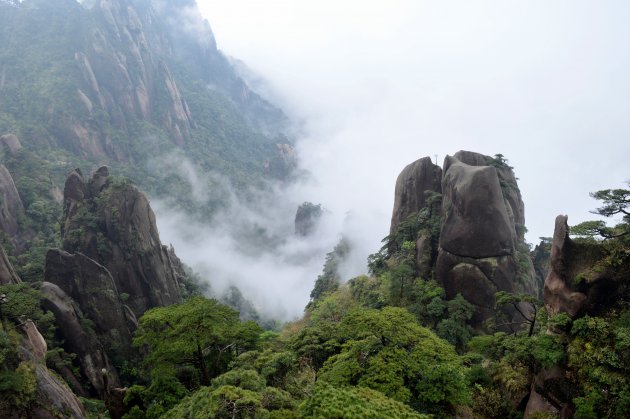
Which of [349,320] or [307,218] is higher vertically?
[307,218]

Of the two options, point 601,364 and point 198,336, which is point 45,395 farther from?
point 601,364

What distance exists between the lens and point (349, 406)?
12.1 metres

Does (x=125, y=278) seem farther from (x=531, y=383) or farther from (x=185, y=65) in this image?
(x=185, y=65)

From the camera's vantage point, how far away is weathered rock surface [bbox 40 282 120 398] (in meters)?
33.3

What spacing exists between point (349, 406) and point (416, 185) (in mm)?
32864

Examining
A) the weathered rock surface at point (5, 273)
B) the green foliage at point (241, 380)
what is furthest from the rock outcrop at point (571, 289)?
the weathered rock surface at point (5, 273)

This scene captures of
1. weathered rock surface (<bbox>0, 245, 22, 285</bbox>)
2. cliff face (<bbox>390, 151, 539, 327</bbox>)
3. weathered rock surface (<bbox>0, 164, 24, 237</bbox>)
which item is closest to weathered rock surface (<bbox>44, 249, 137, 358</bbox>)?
weathered rock surface (<bbox>0, 245, 22, 285</bbox>)

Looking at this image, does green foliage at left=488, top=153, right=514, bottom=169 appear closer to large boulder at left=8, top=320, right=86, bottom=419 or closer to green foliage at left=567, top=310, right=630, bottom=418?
green foliage at left=567, top=310, right=630, bottom=418

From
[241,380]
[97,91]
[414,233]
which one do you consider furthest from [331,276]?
[97,91]

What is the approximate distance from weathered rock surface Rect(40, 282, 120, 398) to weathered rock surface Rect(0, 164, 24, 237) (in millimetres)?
20989

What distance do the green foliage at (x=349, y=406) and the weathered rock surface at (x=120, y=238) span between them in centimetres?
3670

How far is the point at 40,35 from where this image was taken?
123625mm

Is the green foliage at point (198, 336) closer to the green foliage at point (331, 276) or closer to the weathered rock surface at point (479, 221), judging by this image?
the weathered rock surface at point (479, 221)

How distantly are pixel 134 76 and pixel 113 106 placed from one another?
14.7 meters
